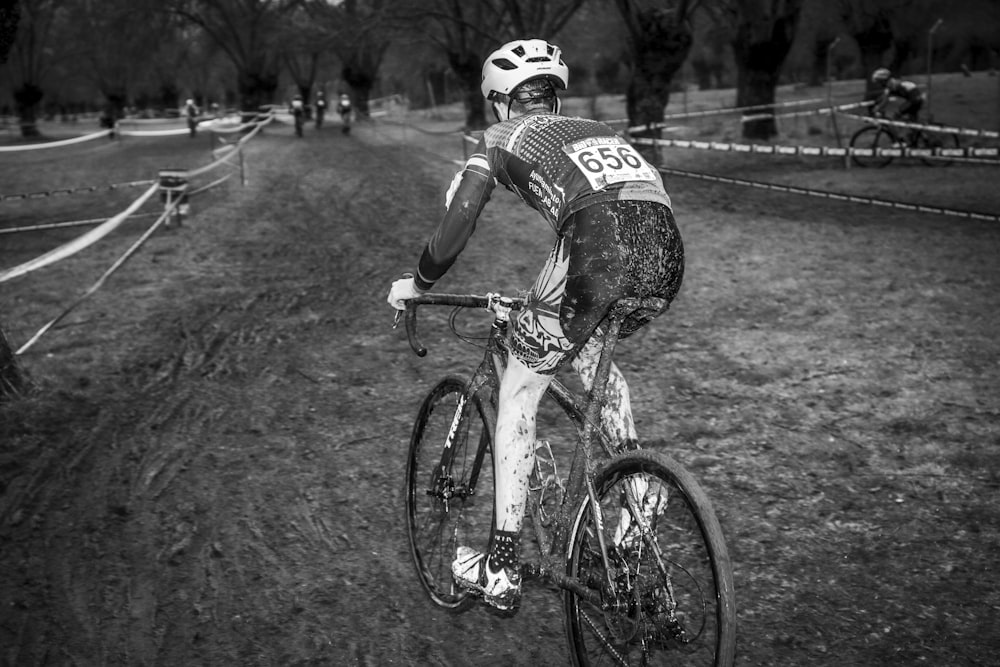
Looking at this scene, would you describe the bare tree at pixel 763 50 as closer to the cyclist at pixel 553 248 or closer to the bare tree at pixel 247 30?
the cyclist at pixel 553 248

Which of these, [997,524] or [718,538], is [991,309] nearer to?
[997,524]

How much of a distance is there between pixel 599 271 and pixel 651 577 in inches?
41.3

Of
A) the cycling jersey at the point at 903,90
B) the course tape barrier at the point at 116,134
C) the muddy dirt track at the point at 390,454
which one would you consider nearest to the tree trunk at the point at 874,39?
the cycling jersey at the point at 903,90

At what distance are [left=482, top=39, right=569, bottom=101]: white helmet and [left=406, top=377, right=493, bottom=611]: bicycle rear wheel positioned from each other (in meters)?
1.27

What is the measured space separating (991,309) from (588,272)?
21.0ft

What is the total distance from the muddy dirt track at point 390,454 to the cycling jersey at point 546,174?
1770 mm

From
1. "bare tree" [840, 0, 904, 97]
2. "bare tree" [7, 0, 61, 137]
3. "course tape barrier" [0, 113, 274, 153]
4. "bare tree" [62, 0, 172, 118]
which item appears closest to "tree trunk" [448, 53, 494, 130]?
"course tape barrier" [0, 113, 274, 153]

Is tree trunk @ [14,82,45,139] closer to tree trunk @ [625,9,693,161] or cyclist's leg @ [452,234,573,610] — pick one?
tree trunk @ [625,9,693,161]

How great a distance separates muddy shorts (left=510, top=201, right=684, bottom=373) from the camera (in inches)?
120

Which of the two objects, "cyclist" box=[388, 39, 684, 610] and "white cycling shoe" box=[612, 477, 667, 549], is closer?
"white cycling shoe" box=[612, 477, 667, 549]

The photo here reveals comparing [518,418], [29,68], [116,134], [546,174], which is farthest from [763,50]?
[29,68]

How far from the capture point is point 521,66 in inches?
134

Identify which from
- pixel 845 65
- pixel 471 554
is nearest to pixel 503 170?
pixel 471 554

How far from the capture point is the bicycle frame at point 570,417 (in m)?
3.01
